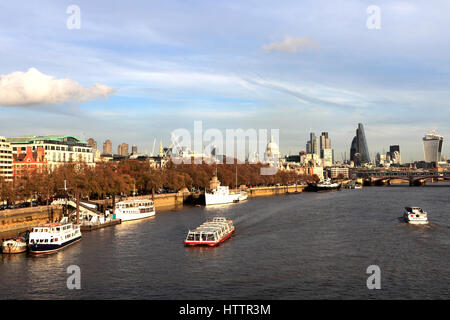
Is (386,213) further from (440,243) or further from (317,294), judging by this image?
(317,294)

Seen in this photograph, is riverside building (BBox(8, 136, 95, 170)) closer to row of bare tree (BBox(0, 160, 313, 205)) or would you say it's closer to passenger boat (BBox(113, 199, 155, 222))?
row of bare tree (BBox(0, 160, 313, 205))

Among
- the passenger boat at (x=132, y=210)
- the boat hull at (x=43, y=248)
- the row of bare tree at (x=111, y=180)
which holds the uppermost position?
the row of bare tree at (x=111, y=180)

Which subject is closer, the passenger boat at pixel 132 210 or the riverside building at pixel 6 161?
the passenger boat at pixel 132 210

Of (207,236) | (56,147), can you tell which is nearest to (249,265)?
(207,236)

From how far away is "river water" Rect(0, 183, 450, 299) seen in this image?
3456 cm

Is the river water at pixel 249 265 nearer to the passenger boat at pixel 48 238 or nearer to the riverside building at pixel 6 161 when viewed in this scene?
the passenger boat at pixel 48 238

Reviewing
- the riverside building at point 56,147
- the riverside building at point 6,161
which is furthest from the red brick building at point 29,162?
the riverside building at point 56,147

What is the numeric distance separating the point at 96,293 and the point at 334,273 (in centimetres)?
1915

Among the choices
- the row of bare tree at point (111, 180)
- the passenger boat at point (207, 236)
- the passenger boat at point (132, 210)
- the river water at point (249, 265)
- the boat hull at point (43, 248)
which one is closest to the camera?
the river water at point (249, 265)

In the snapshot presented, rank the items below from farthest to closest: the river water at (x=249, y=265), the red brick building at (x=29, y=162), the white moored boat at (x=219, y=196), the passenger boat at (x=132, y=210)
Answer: the red brick building at (x=29, y=162) → the white moored boat at (x=219, y=196) → the passenger boat at (x=132, y=210) → the river water at (x=249, y=265)

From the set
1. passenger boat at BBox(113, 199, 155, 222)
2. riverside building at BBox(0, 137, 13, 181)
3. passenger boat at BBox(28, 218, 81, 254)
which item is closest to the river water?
passenger boat at BBox(28, 218, 81, 254)

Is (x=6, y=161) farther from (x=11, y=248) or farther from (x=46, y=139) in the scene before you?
(x=11, y=248)

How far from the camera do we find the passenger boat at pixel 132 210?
76.7 m

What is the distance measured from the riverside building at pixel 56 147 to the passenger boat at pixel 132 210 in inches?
2361
